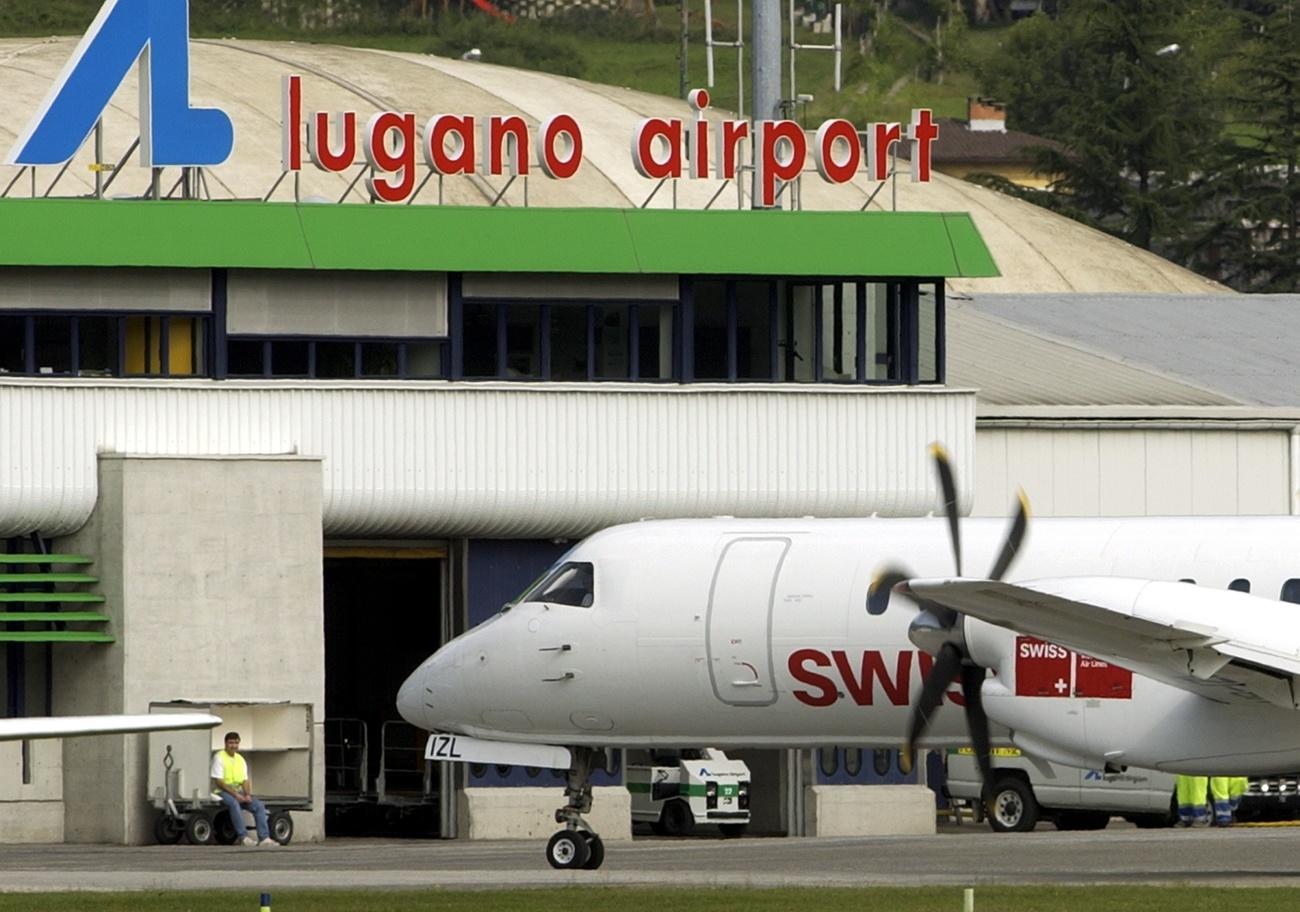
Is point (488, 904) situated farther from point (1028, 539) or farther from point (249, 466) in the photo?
point (249, 466)

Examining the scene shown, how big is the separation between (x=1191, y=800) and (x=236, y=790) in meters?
14.6

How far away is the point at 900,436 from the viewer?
48.4 metres

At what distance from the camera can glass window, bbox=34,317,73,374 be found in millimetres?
45125

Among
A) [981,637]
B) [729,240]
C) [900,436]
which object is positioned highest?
[729,240]

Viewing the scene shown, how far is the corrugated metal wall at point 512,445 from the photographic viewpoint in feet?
147

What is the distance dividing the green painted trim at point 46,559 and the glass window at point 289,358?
4071 millimetres

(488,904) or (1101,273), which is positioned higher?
(1101,273)

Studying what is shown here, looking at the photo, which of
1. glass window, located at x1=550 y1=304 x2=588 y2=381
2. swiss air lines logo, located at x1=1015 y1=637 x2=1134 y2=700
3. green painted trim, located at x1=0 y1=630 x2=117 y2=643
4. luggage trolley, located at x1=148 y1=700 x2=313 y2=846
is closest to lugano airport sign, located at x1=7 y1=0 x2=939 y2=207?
glass window, located at x1=550 y1=304 x2=588 y2=381

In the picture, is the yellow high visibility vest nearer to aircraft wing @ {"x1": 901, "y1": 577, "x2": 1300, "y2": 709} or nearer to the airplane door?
the airplane door

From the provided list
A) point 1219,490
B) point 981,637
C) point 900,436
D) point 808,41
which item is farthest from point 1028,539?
point 808,41

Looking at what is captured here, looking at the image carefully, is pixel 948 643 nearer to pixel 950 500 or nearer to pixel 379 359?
pixel 950 500

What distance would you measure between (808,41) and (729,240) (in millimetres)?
110213

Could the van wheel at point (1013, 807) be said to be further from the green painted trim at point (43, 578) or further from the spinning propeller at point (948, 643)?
the green painted trim at point (43, 578)

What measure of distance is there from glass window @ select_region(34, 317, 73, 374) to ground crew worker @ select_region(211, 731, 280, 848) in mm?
6172
